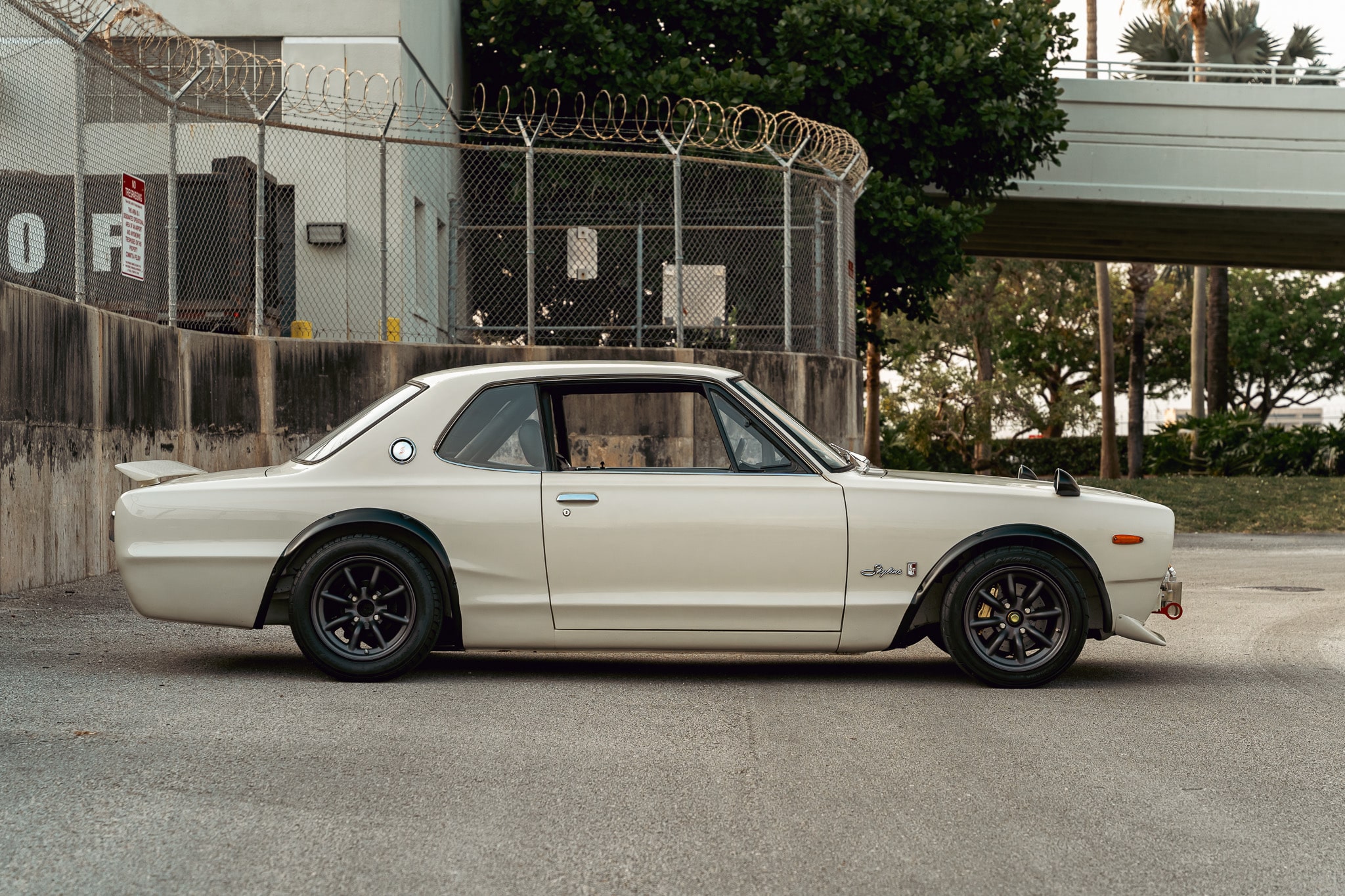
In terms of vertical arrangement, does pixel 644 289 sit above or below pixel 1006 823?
above

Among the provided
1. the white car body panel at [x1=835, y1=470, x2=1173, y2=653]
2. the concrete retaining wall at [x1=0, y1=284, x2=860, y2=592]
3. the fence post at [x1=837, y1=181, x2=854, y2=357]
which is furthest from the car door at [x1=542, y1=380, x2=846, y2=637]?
the fence post at [x1=837, y1=181, x2=854, y2=357]

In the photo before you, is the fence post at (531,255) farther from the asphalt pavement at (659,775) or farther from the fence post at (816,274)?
the asphalt pavement at (659,775)

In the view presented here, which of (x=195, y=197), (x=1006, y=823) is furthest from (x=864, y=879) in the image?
(x=195, y=197)

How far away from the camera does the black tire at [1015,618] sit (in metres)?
6.07

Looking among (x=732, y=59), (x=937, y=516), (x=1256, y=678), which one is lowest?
(x=1256, y=678)

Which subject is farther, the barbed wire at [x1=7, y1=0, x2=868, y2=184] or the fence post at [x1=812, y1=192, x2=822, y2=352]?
the fence post at [x1=812, y1=192, x2=822, y2=352]

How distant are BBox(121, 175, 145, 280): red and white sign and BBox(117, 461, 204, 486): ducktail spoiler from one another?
4.15 m

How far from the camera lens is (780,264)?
13812mm

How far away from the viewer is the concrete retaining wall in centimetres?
864

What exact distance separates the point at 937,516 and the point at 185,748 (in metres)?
3.23

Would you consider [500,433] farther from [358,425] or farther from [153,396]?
[153,396]

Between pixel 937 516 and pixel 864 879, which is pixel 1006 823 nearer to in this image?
pixel 864 879

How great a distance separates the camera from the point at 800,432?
6348 millimetres

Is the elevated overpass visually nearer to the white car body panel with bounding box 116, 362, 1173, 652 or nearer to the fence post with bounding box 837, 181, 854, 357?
the fence post with bounding box 837, 181, 854, 357
